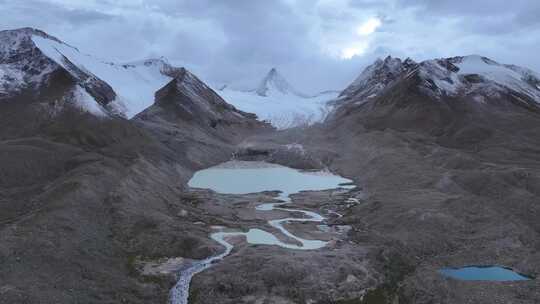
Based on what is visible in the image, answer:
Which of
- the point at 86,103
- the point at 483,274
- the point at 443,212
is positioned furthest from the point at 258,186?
the point at 483,274

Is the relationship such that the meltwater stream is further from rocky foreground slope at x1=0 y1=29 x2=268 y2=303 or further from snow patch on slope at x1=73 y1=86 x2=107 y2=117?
snow patch on slope at x1=73 y1=86 x2=107 y2=117

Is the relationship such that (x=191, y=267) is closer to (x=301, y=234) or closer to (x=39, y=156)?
(x=301, y=234)

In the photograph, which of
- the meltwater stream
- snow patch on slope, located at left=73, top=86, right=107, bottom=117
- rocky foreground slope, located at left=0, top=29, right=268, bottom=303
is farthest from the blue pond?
snow patch on slope, located at left=73, top=86, right=107, bottom=117

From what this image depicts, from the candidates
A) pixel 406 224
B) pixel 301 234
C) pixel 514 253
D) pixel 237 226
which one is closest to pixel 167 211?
pixel 237 226

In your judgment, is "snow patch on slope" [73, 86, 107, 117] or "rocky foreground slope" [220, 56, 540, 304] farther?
"snow patch on slope" [73, 86, 107, 117]

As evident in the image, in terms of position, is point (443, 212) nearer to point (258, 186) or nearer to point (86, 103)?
point (258, 186)

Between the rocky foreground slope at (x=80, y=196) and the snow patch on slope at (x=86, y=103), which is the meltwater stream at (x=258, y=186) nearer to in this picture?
the rocky foreground slope at (x=80, y=196)
